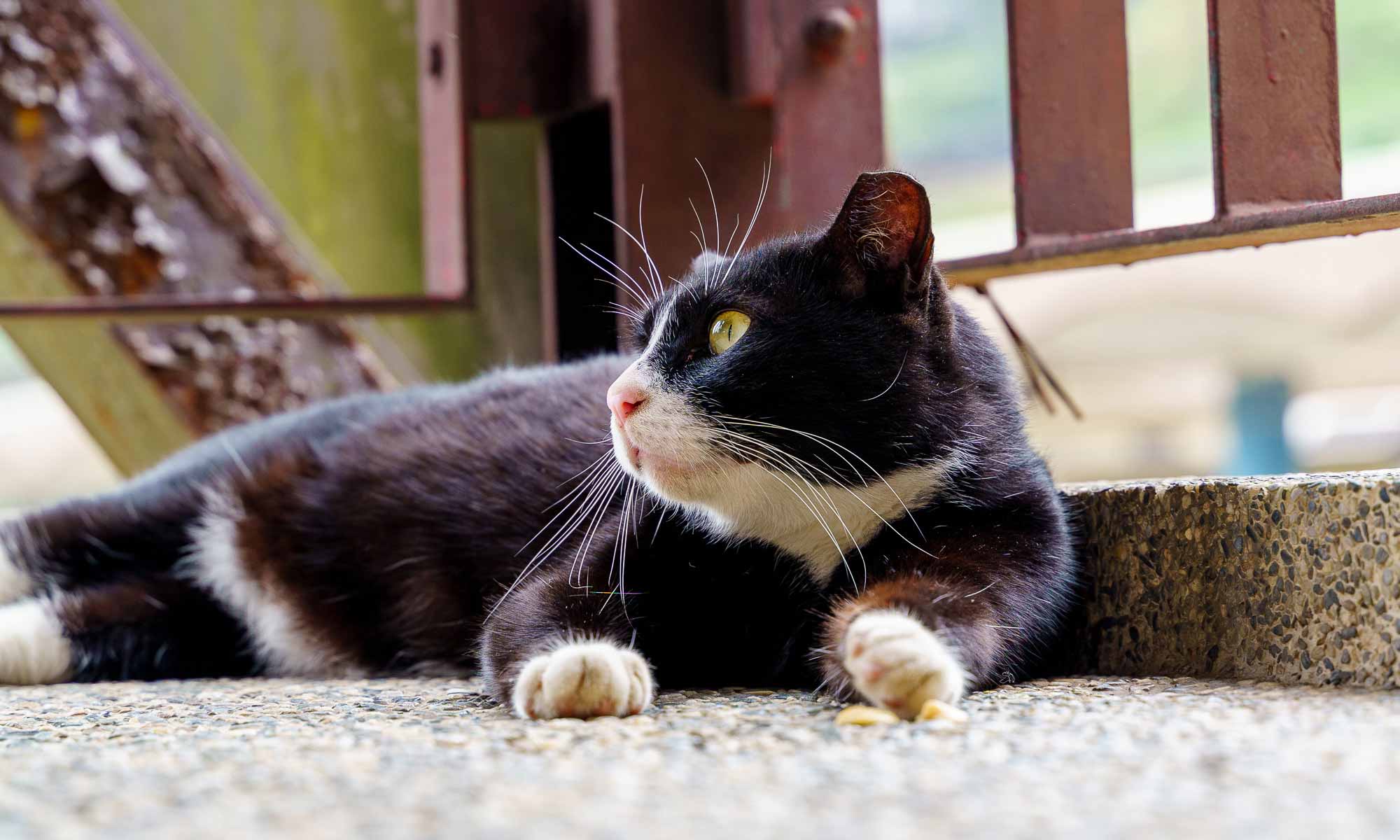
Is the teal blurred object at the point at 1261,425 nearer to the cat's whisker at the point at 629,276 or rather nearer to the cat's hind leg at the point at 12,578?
the cat's whisker at the point at 629,276

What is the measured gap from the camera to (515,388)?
84.9 inches

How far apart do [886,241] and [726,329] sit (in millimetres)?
220

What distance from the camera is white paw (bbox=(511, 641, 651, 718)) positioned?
1.28 m

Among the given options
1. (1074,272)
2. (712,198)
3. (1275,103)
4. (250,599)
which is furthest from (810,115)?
(1074,272)

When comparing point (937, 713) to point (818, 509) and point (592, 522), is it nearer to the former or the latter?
point (818, 509)

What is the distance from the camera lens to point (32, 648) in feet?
6.29

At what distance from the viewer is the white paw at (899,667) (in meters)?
1.21

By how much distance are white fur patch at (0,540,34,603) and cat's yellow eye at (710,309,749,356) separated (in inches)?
54.0

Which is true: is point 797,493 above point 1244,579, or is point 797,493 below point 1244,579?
above

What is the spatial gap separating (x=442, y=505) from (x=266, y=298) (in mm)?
708

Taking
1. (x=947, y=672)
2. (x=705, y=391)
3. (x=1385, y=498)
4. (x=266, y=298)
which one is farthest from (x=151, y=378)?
(x=1385, y=498)

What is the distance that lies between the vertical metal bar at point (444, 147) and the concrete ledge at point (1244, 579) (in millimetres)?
1298

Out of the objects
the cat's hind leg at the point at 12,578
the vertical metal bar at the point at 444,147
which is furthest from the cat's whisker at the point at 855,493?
the cat's hind leg at the point at 12,578

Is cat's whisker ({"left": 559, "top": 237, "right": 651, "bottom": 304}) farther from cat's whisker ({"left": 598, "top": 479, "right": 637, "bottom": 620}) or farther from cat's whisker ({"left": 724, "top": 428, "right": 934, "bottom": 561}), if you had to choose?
cat's whisker ({"left": 724, "top": 428, "right": 934, "bottom": 561})
